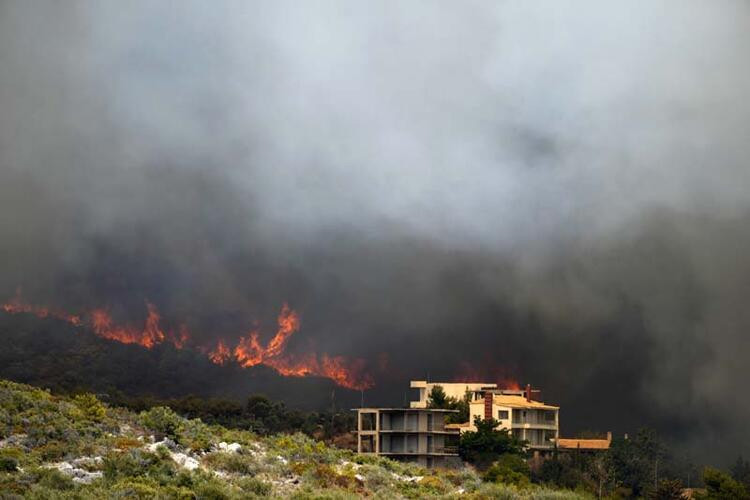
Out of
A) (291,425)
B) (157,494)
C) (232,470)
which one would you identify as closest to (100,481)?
(157,494)

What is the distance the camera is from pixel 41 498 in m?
42.2

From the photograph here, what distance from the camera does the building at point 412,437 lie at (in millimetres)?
109688

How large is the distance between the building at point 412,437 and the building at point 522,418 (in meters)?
5.27

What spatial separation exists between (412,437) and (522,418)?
14.9 metres

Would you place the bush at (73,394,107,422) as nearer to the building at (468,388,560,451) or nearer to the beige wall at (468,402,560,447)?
the beige wall at (468,402,560,447)

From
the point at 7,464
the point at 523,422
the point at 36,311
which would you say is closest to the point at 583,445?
the point at 523,422

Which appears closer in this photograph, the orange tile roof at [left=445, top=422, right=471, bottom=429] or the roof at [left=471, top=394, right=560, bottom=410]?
the orange tile roof at [left=445, top=422, right=471, bottom=429]

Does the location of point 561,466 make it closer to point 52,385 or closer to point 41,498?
point 52,385

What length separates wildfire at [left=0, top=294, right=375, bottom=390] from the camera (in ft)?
561

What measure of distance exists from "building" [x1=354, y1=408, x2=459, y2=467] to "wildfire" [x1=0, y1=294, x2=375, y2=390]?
170ft

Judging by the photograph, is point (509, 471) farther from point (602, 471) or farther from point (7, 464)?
point (7, 464)

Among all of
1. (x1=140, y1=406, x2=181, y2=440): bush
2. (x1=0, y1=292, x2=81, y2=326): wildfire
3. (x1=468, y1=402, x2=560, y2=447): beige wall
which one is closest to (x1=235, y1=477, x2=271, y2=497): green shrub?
(x1=140, y1=406, x2=181, y2=440): bush

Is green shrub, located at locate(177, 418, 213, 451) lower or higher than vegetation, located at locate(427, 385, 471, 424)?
lower

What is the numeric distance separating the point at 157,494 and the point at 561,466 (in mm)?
67473
